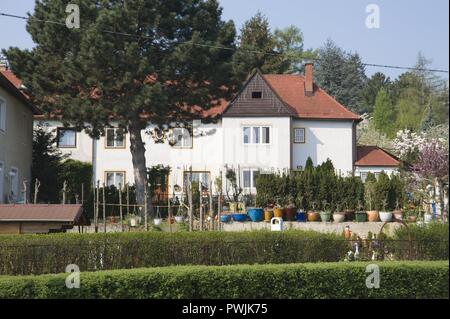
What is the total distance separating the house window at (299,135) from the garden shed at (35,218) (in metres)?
26.0

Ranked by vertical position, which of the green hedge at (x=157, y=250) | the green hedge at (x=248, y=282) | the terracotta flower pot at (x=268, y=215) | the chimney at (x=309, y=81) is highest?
the chimney at (x=309, y=81)

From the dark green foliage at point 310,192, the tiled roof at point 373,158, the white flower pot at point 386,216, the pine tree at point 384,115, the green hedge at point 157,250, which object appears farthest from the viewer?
the pine tree at point 384,115

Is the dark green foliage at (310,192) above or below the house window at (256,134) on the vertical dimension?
below

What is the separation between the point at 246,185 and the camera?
43000 millimetres

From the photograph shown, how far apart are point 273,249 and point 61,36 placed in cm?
1737

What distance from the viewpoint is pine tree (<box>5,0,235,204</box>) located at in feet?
100

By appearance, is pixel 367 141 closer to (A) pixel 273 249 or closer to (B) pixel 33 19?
(B) pixel 33 19

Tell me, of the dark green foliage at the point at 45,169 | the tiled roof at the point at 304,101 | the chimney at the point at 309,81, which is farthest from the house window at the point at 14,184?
the chimney at the point at 309,81

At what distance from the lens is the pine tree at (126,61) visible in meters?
30.6

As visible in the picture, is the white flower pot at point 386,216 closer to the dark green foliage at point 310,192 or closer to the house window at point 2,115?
the dark green foliage at point 310,192

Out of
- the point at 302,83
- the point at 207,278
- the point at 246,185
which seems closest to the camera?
the point at 207,278
